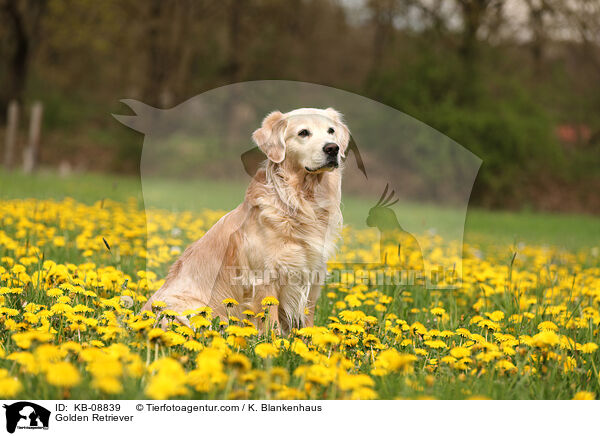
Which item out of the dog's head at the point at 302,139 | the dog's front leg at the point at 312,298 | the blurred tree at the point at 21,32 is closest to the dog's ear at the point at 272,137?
the dog's head at the point at 302,139

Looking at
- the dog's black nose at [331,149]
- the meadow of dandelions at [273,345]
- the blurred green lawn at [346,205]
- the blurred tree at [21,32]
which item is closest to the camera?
the meadow of dandelions at [273,345]

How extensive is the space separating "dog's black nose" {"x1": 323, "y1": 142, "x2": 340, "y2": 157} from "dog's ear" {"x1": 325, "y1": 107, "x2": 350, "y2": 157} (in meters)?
0.18

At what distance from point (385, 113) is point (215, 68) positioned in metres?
20.1

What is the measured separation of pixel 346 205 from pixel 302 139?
80cm

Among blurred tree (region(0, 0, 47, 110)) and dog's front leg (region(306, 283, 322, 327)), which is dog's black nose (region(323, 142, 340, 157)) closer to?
dog's front leg (region(306, 283, 322, 327))

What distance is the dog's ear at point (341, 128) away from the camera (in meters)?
3.60

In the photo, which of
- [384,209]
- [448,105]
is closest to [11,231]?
[384,209]
